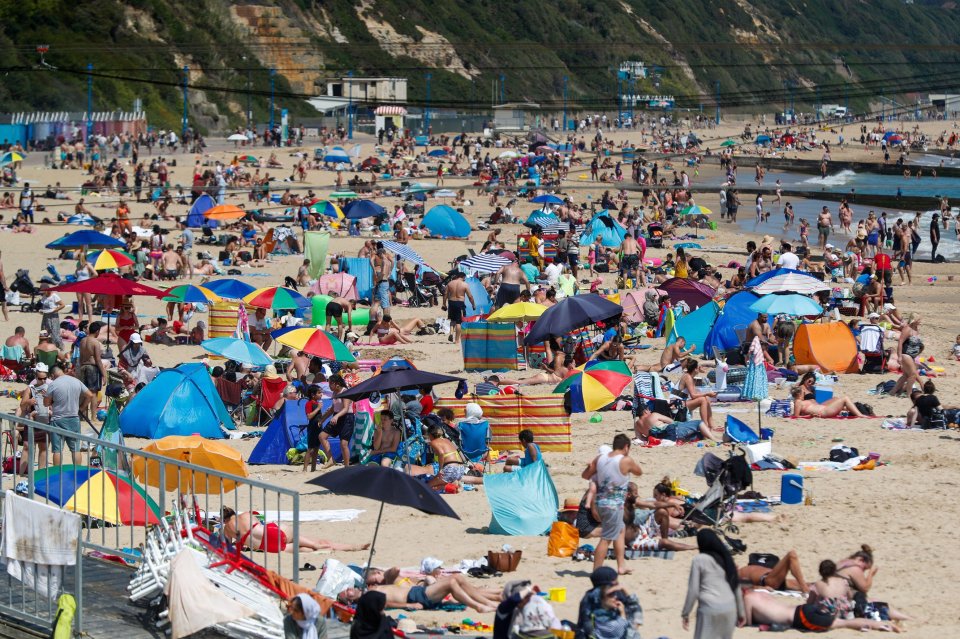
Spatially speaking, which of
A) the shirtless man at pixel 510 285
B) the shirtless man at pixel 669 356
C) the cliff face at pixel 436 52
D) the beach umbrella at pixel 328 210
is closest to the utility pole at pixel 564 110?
the cliff face at pixel 436 52

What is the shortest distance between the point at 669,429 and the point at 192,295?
8286 mm

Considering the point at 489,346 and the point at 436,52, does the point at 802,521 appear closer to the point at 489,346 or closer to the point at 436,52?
the point at 489,346

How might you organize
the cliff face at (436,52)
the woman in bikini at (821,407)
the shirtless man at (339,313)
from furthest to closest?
the cliff face at (436,52) → the shirtless man at (339,313) → the woman in bikini at (821,407)

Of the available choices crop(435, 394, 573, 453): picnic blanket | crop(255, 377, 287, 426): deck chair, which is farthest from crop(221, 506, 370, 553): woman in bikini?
crop(255, 377, 287, 426): deck chair

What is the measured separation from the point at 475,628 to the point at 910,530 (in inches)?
148

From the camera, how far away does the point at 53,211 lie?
3519cm

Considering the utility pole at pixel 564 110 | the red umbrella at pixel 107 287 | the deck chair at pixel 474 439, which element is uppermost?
the utility pole at pixel 564 110

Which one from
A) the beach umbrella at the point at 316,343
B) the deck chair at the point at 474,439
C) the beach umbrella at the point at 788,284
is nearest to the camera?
the deck chair at the point at 474,439

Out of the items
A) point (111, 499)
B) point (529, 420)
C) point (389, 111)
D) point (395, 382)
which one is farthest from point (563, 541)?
point (389, 111)

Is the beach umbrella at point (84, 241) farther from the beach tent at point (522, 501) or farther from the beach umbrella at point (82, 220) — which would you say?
the beach tent at point (522, 501)

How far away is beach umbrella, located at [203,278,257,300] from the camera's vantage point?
1967cm

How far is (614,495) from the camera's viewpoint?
958cm

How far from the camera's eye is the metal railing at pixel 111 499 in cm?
834

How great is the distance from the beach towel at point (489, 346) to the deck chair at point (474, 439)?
4.68 metres
